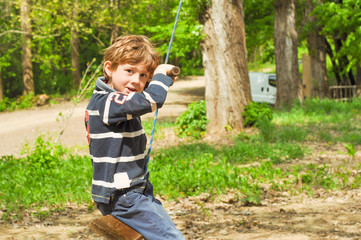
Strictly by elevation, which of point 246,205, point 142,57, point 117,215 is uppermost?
point 142,57

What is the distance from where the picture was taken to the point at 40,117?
57.5ft

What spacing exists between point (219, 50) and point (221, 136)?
205 cm

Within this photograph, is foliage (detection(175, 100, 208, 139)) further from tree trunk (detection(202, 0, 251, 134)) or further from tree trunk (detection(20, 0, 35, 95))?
tree trunk (detection(20, 0, 35, 95))

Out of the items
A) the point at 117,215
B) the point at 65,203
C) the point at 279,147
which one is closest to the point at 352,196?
the point at 279,147

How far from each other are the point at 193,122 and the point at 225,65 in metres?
1.66

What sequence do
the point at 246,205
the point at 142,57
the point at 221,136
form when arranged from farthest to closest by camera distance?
the point at 221,136 < the point at 246,205 < the point at 142,57

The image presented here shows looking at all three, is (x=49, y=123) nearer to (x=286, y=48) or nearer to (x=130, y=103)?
(x=286, y=48)

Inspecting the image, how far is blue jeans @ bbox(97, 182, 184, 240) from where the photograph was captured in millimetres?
2828

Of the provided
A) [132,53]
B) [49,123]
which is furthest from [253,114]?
[132,53]

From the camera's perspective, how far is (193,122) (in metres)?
12.0

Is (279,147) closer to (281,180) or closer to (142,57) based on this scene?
(281,180)

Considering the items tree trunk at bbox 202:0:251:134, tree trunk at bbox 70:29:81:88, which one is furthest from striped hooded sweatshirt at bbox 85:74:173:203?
tree trunk at bbox 70:29:81:88

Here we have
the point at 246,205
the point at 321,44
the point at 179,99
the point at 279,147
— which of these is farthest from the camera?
the point at 179,99

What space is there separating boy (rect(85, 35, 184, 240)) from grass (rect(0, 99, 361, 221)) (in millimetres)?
3539
